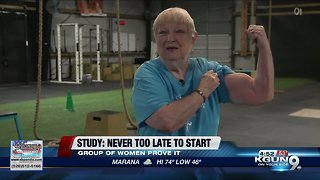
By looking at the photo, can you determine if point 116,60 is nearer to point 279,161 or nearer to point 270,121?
point 270,121

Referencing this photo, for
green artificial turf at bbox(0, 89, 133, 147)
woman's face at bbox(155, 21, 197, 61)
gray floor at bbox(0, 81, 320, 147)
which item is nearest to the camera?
woman's face at bbox(155, 21, 197, 61)

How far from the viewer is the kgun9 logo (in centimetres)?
126

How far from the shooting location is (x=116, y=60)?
58.9 ft

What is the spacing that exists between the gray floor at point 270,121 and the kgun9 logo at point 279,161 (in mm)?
3490

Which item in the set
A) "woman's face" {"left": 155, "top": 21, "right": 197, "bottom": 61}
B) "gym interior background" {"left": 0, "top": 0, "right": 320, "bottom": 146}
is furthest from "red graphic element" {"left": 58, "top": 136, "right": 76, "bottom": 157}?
"gym interior background" {"left": 0, "top": 0, "right": 320, "bottom": 146}

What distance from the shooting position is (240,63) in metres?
17.6

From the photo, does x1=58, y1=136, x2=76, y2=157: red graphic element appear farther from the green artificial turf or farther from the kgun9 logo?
the green artificial turf

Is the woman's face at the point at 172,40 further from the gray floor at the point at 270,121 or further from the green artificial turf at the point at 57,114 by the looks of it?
the green artificial turf at the point at 57,114

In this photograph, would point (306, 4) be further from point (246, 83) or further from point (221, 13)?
point (246, 83)

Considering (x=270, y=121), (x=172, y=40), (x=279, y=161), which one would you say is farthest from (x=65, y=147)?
(x=270, y=121)

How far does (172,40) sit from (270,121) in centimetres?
599

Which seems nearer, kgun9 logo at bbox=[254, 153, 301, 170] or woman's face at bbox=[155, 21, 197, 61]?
kgun9 logo at bbox=[254, 153, 301, 170]

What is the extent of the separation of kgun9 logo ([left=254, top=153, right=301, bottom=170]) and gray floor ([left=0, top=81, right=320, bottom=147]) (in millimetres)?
3490

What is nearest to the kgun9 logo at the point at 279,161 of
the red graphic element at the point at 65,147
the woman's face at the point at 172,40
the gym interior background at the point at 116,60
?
the woman's face at the point at 172,40
